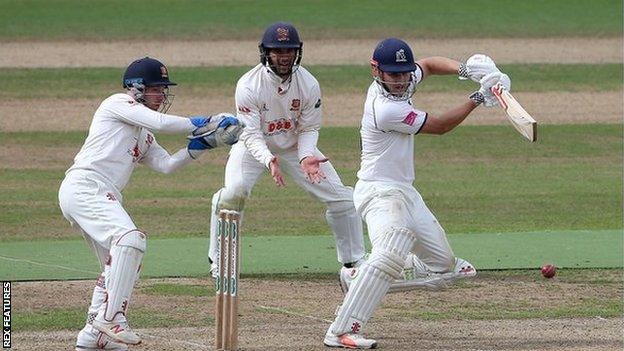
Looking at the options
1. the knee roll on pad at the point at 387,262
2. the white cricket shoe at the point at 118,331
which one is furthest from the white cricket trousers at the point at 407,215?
the white cricket shoe at the point at 118,331

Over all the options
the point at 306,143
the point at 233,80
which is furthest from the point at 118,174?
the point at 233,80

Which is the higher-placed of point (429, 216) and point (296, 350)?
point (429, 216)

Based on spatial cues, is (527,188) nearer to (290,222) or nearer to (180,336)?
(290,222)

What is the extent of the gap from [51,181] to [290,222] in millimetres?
3377

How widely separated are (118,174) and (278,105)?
6.60ft

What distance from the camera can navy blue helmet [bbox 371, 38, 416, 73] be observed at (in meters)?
9.04

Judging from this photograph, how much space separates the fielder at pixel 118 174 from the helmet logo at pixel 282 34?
134 centimetres

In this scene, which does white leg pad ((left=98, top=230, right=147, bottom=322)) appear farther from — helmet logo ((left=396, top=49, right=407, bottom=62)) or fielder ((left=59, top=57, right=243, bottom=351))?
helmet logo ((left=396, top=49, right=407, bottom=62))

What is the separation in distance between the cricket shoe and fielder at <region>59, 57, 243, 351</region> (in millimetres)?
1187

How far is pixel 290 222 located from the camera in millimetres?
13773

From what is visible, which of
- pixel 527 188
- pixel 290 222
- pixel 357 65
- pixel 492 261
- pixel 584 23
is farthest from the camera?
pixel 584 23

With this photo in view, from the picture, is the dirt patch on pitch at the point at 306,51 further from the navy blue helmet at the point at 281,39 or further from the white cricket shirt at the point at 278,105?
the navy blue helmet at the point at 281,39

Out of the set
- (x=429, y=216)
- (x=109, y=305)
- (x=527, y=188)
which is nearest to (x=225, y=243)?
(x=109, y=305)

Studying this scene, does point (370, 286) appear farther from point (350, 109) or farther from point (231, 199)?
point (350, 109)
